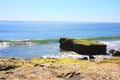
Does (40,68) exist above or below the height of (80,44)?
above

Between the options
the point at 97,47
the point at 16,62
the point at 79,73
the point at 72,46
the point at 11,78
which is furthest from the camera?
the point at 72,46

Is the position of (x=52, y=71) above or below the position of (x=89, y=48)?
above

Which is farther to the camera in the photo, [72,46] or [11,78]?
[72,46]

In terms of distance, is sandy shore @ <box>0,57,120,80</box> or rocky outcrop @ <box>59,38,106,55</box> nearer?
sandy shore @ <box>0,57,120,80</box>

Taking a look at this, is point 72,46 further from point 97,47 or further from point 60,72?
point 60,72

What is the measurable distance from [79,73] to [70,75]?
45cm

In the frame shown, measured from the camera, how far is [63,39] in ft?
177

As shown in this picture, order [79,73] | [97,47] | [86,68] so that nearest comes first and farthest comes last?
[79,73]
[86,68]
[97,47]

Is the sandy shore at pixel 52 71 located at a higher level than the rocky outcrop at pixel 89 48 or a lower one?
higher

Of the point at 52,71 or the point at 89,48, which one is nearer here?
the point at 52,71

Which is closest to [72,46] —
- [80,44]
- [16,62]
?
[80,44]

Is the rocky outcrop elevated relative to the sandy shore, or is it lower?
lower

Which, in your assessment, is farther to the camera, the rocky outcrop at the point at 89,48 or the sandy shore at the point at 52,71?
the rocky outcrop at the point at 89,48

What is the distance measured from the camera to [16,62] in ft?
43.2
